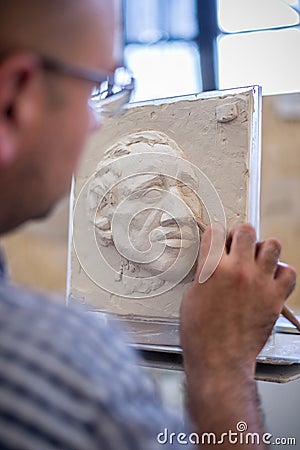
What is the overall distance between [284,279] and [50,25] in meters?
0.44

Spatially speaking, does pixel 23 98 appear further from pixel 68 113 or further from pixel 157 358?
pixel 157 358

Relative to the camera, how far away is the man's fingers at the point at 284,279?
0.72 m

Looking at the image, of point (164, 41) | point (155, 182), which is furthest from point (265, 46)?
point (164, 41)

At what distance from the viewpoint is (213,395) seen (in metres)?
0.61

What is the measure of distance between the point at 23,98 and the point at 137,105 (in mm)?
568

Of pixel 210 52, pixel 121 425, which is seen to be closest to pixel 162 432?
pixel 121 425

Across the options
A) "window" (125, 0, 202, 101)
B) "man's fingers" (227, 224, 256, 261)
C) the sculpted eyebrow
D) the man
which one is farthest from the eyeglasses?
"window" (125, 0, 202, 101)

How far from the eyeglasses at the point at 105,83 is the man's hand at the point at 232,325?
0.22 metres

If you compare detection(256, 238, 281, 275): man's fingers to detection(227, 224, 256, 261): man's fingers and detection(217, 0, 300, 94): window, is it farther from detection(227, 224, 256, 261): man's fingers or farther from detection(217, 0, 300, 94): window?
detection(217, 0, 300, 94): window

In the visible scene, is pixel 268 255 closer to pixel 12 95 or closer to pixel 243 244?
pixel 243 244

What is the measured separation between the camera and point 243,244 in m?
0.72
